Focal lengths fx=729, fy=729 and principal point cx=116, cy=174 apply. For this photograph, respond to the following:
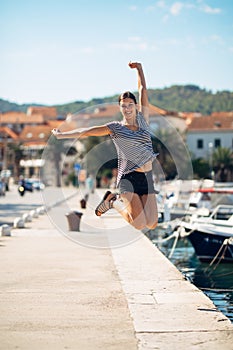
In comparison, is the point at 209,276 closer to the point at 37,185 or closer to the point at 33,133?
the point at 37,185

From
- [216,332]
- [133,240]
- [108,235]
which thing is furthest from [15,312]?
[108,235]

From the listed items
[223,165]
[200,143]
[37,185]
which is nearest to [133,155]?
[37,185]

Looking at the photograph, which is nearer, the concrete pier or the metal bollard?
the concrete pier

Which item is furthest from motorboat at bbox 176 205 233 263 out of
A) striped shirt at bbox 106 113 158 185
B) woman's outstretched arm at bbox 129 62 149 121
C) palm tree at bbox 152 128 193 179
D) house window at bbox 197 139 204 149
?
house window at bbox 197 139 204 149

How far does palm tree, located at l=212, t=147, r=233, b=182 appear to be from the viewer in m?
97.9

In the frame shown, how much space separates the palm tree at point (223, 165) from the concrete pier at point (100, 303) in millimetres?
81875

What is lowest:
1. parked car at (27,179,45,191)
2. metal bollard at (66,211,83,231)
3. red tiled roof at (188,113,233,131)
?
parked car at (27,179,45,191)

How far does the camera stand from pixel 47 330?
7.71 meters

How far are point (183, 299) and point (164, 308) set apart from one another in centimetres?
83

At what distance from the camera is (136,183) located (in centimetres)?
990

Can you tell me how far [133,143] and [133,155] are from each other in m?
0.18

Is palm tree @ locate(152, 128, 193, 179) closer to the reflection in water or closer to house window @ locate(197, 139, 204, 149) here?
house window @ locate(197, 139, 204, 149)

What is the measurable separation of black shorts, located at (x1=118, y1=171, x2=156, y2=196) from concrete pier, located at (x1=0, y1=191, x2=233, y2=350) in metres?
1.49

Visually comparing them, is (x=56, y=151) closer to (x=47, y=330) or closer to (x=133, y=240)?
(x=133, y=240)
